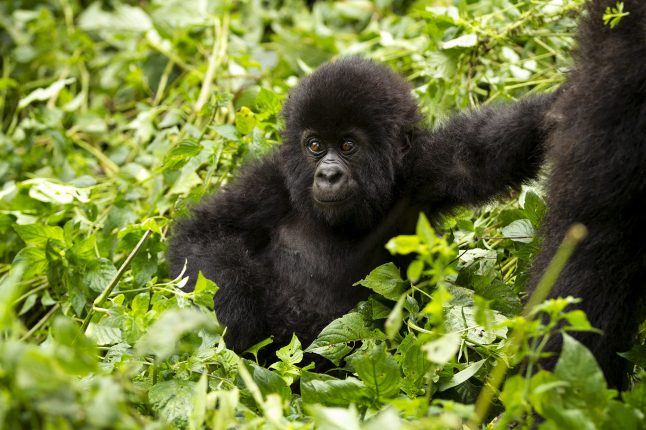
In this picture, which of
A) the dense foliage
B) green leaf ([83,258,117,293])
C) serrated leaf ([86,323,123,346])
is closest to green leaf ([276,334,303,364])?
the dense foliage

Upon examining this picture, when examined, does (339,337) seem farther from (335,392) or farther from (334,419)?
(334,419)

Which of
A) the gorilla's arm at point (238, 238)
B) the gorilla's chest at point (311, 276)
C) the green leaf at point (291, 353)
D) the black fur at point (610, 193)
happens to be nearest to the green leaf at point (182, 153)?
the gorilla's arm at point (238, 238)

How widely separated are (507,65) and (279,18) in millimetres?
2282

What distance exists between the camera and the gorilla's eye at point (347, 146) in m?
3.37

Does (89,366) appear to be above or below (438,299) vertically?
below

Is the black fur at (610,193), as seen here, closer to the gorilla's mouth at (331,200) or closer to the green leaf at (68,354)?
the gorilla's mouth at (331,200)

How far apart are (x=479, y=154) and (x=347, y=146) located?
54 cm

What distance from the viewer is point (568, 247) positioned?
2.35m

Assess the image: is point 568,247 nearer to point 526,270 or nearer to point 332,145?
point 526,270

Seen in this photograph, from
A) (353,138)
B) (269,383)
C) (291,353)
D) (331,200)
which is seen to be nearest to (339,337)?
(291,353)

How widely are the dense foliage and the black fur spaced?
108 mm

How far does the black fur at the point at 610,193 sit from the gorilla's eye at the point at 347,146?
40.7 inches

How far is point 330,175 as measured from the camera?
3291 millimetres

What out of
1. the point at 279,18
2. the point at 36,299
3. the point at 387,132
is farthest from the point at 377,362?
the point at 279,18
